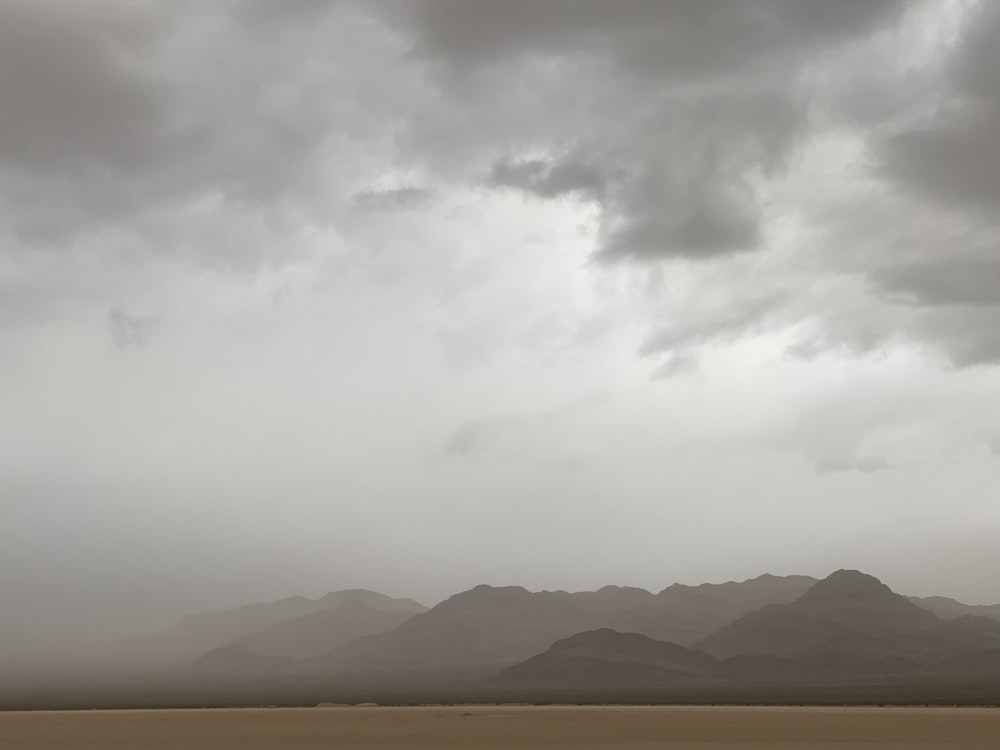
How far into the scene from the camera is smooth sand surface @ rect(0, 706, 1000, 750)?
6706 cm

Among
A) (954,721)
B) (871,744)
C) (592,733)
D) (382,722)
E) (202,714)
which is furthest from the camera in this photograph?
(202,714)

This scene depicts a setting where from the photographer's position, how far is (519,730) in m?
80.1

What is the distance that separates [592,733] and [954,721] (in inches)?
1357

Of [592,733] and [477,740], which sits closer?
[477,740]

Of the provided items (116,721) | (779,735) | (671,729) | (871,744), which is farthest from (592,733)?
(116,721)

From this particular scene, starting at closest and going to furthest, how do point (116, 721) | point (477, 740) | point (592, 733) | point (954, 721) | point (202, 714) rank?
point (477, 740) → point (592, 733) → point (954, 721) → point (116, 721) → point (202, 714)

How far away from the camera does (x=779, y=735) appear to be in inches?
2869

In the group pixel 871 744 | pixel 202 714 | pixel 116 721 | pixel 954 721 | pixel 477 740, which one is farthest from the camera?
pixel 202 714

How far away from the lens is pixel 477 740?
69750mm

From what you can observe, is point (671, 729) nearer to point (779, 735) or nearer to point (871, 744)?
point (779, 735)

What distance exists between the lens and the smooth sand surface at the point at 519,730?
220 ft

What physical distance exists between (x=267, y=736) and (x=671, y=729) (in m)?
31.5

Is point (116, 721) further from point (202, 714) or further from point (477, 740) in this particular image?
point (477, 740)

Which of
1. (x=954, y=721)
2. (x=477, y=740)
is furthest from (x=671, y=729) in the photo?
(x=954, y=721)
